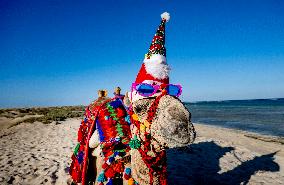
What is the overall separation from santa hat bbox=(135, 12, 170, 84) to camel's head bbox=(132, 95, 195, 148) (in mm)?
423

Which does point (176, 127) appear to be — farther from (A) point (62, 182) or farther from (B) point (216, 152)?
(B) point (216, 152)

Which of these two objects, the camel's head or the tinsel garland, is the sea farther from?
the camel's head

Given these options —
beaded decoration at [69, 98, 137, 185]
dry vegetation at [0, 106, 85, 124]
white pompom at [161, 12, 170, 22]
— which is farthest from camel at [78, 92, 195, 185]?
Result: dry vegetation at [0, 106, 85, 124]

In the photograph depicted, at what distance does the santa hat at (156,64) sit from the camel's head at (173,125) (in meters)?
0.42

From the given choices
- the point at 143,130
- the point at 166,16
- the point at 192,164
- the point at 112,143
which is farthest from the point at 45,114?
the point at 143,130

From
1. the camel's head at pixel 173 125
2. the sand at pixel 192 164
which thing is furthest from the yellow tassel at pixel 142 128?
the sand at pixel 192 164

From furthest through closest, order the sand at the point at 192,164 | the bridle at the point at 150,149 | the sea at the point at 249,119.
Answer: the sea at the point at 249,119, the sand at the point at 192,164, the bridle at the point at 150,149

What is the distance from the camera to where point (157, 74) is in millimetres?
2508

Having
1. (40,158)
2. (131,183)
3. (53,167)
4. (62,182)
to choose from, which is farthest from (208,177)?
(40,158)

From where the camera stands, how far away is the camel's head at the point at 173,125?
6.53ft

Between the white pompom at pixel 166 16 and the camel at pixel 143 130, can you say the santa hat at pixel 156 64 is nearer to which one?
the camel at pixel 143 130

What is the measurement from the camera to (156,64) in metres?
2.52

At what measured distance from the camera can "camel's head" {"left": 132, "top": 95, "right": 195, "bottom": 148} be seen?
199 cm

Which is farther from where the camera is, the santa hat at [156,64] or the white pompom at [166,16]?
the white pompom at [166,16]
